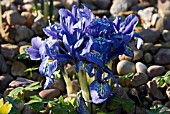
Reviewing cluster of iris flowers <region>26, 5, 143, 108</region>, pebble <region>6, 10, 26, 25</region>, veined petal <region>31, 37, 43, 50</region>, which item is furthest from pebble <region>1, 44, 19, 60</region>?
cluster of iris flowers <region>26, 5, 143, 108</region>

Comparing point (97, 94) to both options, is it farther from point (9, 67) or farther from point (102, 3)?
point (102, 3)

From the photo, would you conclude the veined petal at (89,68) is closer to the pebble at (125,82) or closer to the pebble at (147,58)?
the pebble at (125,82)

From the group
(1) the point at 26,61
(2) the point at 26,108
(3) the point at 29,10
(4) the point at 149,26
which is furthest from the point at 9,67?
(4) the point at 149,26

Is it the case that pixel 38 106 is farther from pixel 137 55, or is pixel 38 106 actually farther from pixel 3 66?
pixel 137 55

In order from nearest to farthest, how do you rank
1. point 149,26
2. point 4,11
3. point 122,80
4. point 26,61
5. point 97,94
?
point 97,94, point 122,80, point 26,61, point 149,26, point 4,11

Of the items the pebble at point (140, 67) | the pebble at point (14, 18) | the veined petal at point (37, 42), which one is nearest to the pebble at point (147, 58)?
the pebble at point (140, 67)

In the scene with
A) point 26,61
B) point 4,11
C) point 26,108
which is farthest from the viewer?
point 4,11
